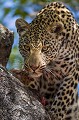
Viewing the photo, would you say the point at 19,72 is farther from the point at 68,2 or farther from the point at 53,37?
the point at 68,2

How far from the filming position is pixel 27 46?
6227 mm

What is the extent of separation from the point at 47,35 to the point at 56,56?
30 centimetres

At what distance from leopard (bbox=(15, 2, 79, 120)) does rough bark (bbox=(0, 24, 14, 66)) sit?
23 cm

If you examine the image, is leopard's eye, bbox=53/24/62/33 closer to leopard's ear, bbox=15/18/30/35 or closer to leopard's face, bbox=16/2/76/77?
leopard's face, bbox=16/2/76/77

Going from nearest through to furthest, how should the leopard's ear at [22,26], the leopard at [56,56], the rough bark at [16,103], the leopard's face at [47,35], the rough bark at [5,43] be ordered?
the rough bark at [16,103]
the rough bark at [5,43]
the leopard's face at [47,35]
the leopard at [56,56]
the leopard's ear at [22,26]

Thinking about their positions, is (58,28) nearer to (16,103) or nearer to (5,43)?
(5,43)

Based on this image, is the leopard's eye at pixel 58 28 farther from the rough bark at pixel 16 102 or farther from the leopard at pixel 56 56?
the rough bark at pixel 16 102

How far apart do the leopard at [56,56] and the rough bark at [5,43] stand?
0.23 metres

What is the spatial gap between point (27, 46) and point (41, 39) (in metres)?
0.20

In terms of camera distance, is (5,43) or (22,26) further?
(22,26)

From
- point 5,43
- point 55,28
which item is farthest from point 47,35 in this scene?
point 5,43

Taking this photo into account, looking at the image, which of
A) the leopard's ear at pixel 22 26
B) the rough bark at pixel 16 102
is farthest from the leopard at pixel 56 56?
the rough bark at pixel 16 102

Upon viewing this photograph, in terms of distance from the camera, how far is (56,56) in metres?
6.40

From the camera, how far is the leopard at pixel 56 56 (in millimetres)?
6309
